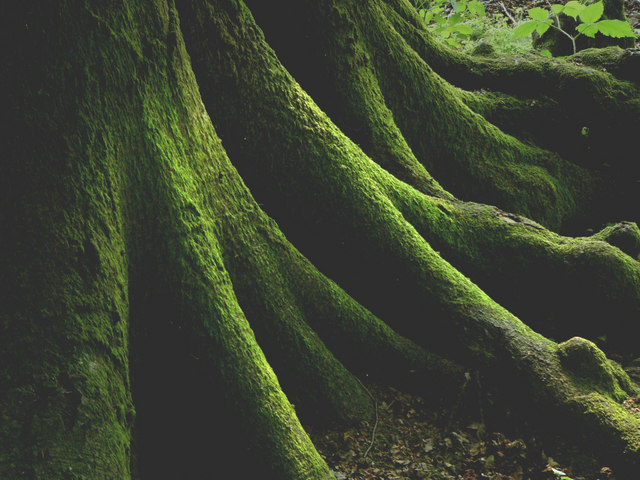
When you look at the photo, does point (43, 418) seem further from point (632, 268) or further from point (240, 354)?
point (632, 268)

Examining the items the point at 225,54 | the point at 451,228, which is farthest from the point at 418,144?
the point at 225,54

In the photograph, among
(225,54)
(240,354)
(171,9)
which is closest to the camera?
(240,354)

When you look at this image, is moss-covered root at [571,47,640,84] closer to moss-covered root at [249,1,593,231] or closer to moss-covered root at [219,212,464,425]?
moss-covered root at [249,1,593,231]

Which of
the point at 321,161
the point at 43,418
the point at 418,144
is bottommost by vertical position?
the point at 43,418

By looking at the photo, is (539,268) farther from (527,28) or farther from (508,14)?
(508,14)

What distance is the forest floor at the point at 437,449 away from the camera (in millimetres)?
4074

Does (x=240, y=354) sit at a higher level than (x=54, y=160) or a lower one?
lower

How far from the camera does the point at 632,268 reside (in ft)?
17.0

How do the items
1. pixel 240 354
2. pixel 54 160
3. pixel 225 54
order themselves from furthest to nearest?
pixel 225 54
pixel 240 354
pixel 54 160

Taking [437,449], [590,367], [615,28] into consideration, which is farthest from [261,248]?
[615,28]

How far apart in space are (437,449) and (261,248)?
1902 mm

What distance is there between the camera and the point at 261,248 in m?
4.21

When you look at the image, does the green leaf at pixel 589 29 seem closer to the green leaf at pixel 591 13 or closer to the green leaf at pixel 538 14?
the green leaf at pixel 591 13

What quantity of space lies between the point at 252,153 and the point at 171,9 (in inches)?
45.6
